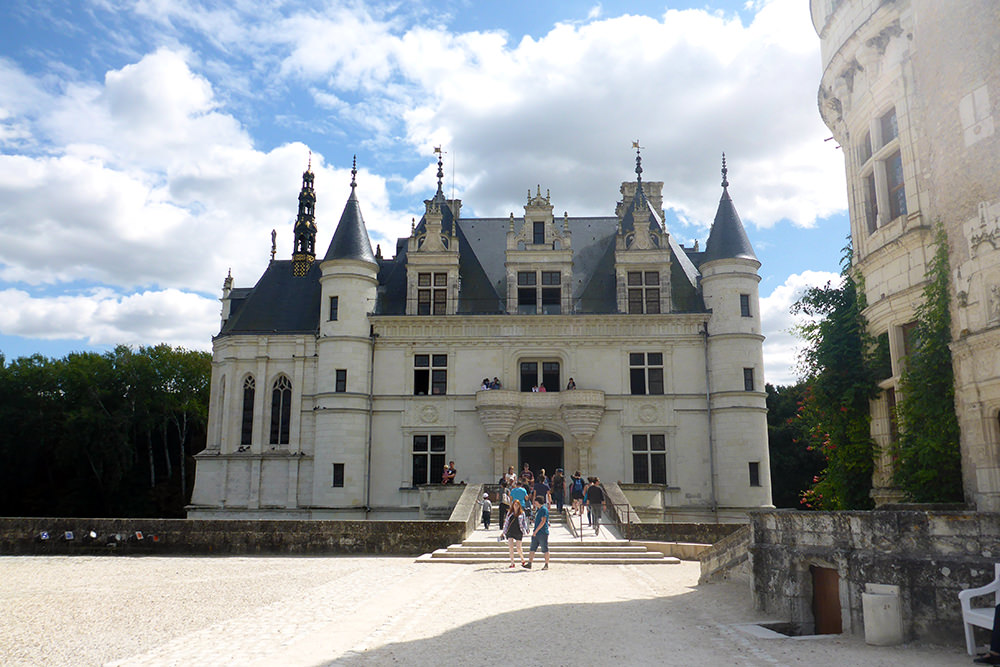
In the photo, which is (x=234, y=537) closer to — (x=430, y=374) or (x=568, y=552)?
(x=568, y=552)

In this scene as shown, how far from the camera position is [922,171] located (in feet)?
39.6

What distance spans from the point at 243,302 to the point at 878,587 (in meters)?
32.6

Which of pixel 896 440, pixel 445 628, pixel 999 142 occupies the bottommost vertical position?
pixel 445 628

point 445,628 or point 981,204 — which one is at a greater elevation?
point 981,204

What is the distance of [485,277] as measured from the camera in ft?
106

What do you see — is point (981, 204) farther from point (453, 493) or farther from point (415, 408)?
point (415, 408)

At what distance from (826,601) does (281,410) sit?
27.1 meters

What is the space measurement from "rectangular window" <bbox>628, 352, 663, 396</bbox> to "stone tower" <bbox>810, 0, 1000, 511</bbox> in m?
15.6

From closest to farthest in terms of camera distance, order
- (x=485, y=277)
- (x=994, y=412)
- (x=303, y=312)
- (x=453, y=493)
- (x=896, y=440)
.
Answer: (x=994, y=412) < (x=896, y=440) < (x=453, y=493) < (x=485, y=277) < (x=303, y=312)

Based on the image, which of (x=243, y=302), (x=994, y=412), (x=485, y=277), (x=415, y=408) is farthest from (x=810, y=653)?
(x=243, y=302)

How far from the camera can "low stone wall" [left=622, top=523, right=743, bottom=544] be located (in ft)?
62.0

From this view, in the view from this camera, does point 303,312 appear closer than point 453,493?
No

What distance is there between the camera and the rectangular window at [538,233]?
31.3 m

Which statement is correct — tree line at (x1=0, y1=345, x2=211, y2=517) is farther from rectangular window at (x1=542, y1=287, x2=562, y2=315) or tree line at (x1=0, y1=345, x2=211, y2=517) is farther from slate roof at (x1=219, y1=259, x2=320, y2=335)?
rectangular window at (x1=542, y1=287, x2=562, y2=315)
